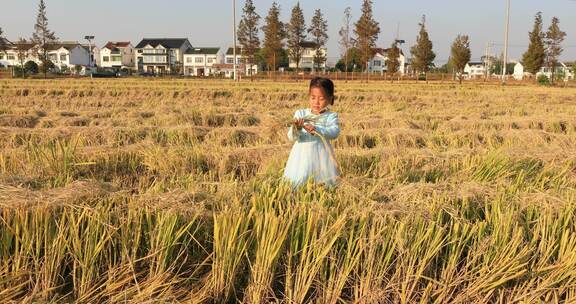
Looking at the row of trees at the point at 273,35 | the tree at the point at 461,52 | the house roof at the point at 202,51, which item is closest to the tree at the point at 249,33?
the row of trees at the point at 273,35

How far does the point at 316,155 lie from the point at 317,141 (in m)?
0.11

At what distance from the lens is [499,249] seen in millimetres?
2156

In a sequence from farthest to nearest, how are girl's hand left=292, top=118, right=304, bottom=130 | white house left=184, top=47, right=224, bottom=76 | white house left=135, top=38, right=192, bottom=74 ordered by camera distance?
1. white house left=184, top=47, right=224, bottom=76
2. white house left=135, top=38, right=192, bottom=74
3. girl's hand left=292, top=118, right=304, bottom=130

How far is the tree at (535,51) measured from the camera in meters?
37.3

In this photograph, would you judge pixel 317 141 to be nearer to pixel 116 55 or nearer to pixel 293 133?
pixel 293 133

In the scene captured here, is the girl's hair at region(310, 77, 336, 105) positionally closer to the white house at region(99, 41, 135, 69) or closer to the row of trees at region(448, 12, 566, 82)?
the row of trees at region(448, 12, 566, 82)

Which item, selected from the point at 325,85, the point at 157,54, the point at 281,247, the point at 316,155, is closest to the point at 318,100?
the point at 325,85

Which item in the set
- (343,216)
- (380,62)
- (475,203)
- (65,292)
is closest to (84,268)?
(65,292)

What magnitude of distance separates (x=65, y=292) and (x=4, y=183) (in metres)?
0.90

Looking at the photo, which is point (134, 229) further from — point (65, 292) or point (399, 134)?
point (399, 134)

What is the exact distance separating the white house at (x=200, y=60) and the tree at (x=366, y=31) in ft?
135

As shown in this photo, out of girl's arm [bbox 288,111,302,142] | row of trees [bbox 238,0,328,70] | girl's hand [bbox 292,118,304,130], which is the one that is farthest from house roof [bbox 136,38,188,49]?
girl's hand [bbox 292,118,304,130]

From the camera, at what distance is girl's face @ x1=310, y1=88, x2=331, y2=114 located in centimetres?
325

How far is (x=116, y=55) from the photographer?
76625 millimetres
